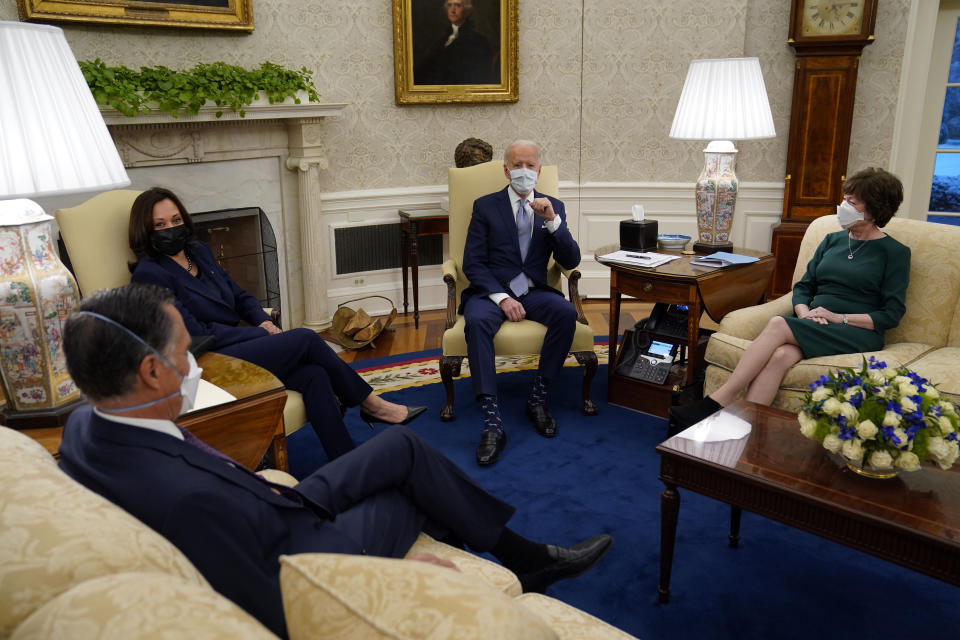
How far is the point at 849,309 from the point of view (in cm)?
313

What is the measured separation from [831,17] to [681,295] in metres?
2.67

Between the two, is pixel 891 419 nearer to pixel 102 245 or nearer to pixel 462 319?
pixel 462 319

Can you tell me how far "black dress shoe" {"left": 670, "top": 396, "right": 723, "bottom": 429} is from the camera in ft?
9.36

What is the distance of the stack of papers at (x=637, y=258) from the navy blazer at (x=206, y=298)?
1.64 m

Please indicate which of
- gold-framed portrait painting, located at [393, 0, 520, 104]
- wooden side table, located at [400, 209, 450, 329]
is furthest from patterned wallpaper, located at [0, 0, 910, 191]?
wooden side table, located at [400, 209, 450, 329]

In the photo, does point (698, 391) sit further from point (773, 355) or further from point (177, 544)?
point (177, 544)

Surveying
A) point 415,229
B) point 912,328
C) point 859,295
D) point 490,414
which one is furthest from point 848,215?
point 415,229

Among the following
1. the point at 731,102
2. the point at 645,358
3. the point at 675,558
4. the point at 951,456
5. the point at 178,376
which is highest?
the point at 731,102

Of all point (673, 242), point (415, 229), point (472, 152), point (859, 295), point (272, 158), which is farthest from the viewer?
point (415, 229)

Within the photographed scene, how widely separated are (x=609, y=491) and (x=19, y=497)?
223 centimetres

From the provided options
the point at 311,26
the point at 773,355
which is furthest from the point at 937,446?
the point at 311,26

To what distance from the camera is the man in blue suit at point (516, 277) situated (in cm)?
339

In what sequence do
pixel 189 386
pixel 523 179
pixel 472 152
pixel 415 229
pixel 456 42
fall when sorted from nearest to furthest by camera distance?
1. pixel 189 386
2. pixel 523 179
3. pixel 472 152
4. pixel 415 229
5. pixel 456 42

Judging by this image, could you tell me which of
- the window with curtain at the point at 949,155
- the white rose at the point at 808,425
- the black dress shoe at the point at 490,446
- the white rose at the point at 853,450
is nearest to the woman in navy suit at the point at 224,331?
the black dress shoe at the point at 490,446
